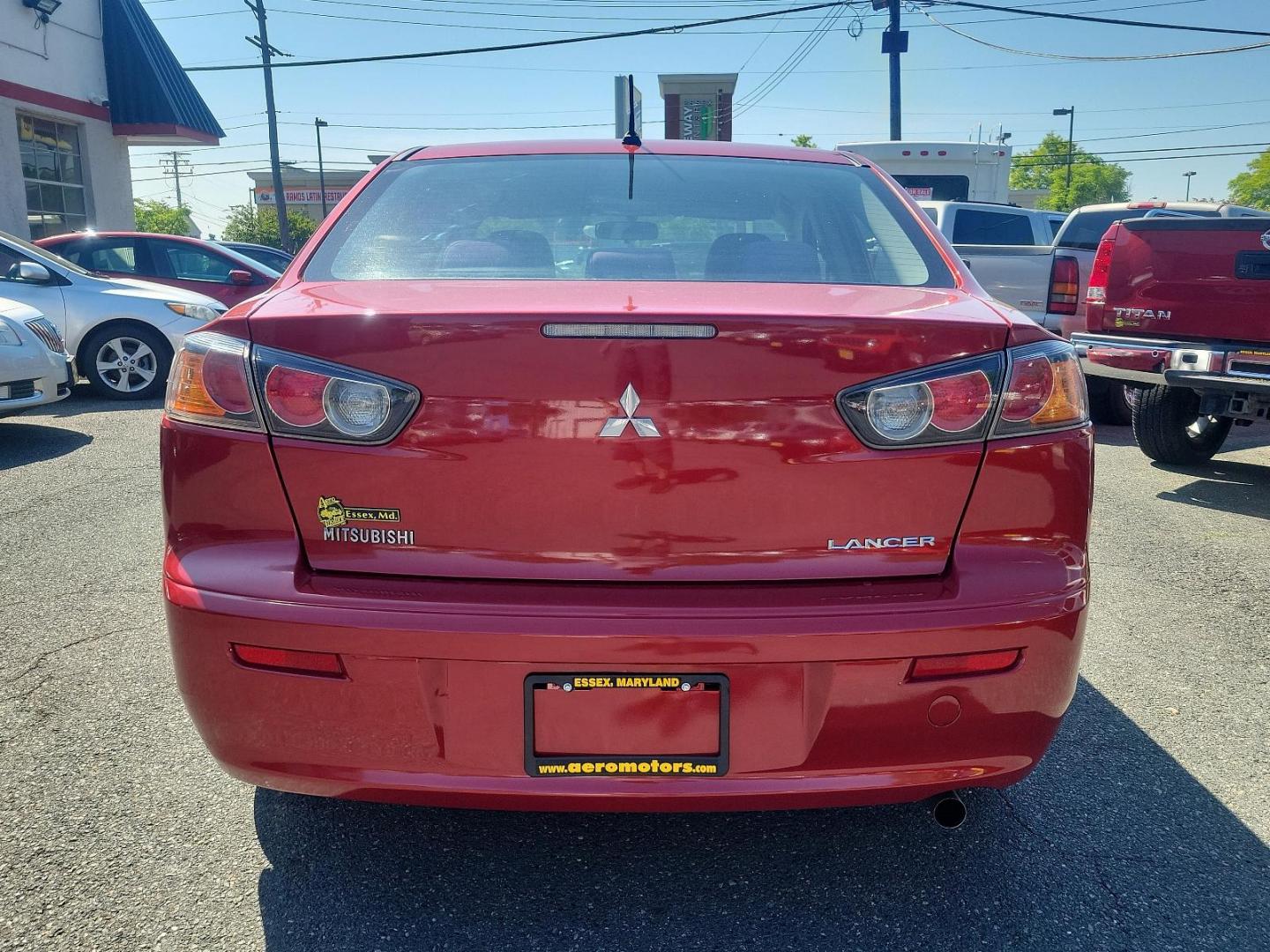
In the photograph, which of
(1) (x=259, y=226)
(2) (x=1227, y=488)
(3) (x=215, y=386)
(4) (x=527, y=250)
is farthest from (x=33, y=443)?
(1) (x=259, y=226)

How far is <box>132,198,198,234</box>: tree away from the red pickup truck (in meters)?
93.6

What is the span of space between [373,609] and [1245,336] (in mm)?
5644

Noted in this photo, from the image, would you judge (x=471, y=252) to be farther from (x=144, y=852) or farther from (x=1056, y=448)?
(x=144, y=852)

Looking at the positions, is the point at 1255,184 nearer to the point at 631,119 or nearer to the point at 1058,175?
the point at 1058,175

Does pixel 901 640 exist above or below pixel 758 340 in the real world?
below

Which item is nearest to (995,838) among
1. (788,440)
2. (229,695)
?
(788,440)

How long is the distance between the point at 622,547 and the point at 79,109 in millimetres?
19369

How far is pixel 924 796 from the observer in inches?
82.1

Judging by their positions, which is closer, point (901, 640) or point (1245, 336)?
point (901, 640)

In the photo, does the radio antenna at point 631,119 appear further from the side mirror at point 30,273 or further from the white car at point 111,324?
the white car at point 111,324

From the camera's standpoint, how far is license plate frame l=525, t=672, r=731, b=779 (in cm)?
188

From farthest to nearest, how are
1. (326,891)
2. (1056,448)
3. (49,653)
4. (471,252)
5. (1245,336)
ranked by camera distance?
(1245,336) < (49,653) < (471,252) < (326,891) < (1056,448)

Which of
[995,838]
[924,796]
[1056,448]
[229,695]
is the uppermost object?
[1056,448]

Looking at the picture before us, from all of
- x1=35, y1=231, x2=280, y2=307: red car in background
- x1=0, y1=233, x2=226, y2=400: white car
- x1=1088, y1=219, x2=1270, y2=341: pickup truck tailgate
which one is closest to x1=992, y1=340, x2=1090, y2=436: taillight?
x1=1088, y1=219, x2=1270, y2=341: pickup truck tailgate
